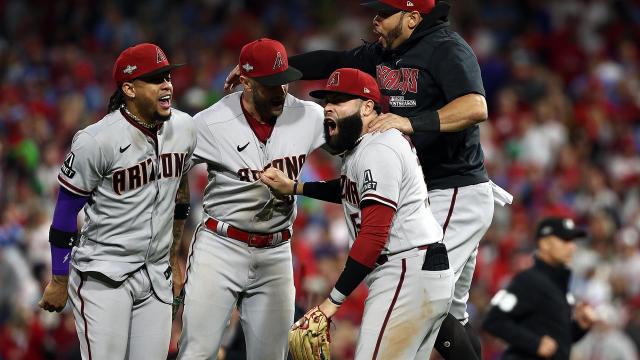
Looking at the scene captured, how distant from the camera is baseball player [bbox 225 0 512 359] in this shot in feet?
17.6

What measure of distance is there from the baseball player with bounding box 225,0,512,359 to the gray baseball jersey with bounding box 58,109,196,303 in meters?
1.06

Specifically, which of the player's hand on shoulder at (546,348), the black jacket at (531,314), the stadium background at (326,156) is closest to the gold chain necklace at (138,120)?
the stadium background at (326,156)

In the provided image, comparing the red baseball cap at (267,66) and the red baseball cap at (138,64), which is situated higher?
the red baseball cap at (138,64)

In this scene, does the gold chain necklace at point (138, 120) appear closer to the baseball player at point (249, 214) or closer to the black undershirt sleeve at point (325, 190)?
the baseball player at point (249, 214)

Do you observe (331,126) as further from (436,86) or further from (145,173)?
(145,173)

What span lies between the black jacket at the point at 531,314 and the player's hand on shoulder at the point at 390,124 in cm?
257

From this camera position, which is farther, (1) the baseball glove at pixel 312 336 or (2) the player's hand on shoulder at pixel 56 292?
(2) the player's hand on shoulder at pixel 56 292

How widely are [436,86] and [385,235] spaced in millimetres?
937

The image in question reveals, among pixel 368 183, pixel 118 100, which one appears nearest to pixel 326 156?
pixel 118 100

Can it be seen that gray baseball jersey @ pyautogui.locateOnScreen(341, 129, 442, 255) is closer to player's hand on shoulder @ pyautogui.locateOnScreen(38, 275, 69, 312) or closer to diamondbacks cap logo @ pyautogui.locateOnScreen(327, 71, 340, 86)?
diamondbacks cap logo @ pyautogui.locateOnScreen(327, 71, 340, 86)

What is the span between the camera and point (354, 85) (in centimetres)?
511

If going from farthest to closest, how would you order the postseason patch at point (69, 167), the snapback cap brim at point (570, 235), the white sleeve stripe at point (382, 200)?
1. the snapback cap brim at point (570, 235)
2. the postseason patch at point (69, 167)
3. the white sleeve stripe at point (382, 200)

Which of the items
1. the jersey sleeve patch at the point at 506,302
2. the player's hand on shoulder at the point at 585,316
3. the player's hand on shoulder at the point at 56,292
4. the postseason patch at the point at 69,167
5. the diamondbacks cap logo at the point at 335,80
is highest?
the diamondbacks cap logo at the point at 335,80

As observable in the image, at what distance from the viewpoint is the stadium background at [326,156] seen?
10680mm
